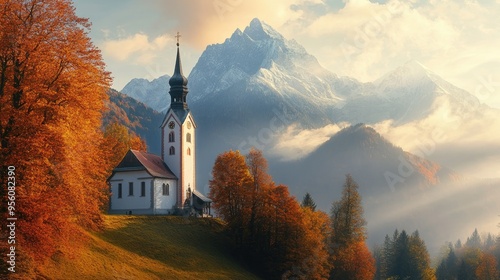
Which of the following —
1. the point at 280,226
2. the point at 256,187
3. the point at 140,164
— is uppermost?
the point at 140,164

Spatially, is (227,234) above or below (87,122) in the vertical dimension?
below

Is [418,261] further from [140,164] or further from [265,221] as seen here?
[140,164]

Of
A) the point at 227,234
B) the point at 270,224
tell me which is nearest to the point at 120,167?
the point at 227,234

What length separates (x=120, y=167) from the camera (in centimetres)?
7838

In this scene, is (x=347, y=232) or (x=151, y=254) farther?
(x=347, y=232)

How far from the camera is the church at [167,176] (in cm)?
7694

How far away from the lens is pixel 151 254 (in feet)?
174

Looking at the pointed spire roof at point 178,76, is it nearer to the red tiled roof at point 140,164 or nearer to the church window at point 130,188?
the red tiled roof at point 140,164

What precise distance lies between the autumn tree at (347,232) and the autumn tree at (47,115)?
47.2 meters

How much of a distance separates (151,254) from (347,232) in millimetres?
32844

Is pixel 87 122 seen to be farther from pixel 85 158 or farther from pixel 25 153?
pixel 25 153

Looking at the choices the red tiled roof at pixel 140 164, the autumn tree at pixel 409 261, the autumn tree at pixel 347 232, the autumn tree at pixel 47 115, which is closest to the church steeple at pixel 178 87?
the red tiled roof at pixel 140 164

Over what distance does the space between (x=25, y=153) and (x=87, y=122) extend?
14.9ft

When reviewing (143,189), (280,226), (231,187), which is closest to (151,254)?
(231,187)
